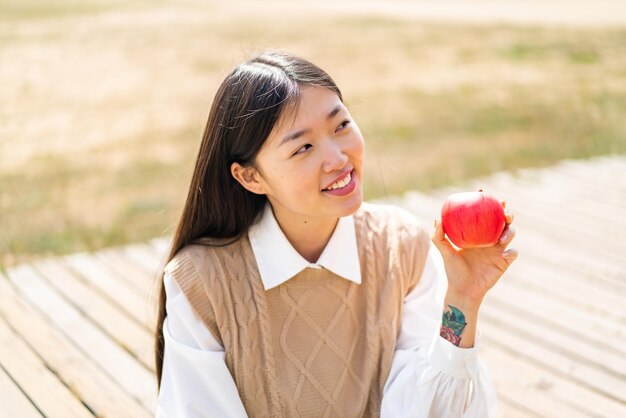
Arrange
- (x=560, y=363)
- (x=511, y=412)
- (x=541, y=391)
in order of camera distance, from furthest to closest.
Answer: (x=560, y=363) → (x=541, y=391) → (x=511, y=412)

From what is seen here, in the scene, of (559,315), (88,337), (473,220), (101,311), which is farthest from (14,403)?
(559,315)

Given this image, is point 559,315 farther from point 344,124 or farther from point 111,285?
point 111,285

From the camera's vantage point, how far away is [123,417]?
2762mm

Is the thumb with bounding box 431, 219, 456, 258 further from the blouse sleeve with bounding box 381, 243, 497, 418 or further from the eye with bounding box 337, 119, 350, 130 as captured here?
the eye with bounding box 337, 119, 350, 130

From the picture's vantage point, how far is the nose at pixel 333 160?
2012 millimetres

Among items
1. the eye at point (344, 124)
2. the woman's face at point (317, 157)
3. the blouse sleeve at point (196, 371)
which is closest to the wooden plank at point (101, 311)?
the blouse sleeve at point (196, 371)

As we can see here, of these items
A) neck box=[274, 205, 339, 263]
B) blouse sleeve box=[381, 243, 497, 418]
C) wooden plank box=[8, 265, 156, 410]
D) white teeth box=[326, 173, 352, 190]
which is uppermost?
white teeth box=[326, 173, 352, 190]

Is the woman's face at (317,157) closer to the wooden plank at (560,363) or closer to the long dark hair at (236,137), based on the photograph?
the long dark hair at (236,137)

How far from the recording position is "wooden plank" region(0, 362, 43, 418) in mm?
2719

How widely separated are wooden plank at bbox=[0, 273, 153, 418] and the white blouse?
0.69 meters

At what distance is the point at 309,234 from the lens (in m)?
2.26

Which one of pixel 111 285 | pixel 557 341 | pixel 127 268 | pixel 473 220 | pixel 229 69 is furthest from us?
pixel 127 268

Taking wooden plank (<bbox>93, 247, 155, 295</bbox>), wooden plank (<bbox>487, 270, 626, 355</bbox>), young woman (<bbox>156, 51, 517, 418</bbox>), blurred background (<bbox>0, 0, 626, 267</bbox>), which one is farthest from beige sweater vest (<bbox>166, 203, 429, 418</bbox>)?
wooden plank (<bbox>93, 247, 155, 295</bbox>)

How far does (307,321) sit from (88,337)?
1.39 meters
